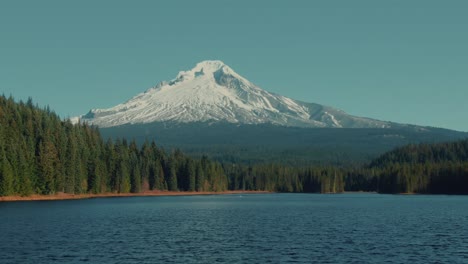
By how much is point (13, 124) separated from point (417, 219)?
10607 centimetres

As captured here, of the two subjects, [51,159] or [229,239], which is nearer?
[229,239]

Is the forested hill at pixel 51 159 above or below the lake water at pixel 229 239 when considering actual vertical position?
above

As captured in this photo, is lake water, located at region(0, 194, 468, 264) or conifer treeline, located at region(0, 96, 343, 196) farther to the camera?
conifer treeline, located at region(0, 96, 343, 196)

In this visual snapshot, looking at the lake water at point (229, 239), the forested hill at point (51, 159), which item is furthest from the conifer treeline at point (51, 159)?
the lake water at point (229, 239)

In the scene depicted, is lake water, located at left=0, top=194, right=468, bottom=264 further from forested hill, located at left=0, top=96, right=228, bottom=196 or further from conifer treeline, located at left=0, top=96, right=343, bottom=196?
conifer treeline, located at left=0, top=96, right=343, bottom=196

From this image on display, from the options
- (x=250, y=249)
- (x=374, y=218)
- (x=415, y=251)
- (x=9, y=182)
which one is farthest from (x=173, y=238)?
(x=9, y=182)

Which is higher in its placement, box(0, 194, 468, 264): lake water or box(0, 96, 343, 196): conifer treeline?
box(0, 96, 343, 196): conifer treeline

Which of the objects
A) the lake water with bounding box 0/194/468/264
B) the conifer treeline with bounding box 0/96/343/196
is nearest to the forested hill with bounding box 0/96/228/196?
the conifer treeline with bounding box 0/96/343/196

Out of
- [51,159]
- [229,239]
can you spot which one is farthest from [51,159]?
[229,239]

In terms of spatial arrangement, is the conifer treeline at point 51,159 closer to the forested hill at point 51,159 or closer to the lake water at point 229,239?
the forested hill at point 51,159

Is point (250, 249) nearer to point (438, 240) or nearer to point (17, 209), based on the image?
point (438, 240)

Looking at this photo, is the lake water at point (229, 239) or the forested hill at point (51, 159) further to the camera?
the forested hill at point (51, 159)

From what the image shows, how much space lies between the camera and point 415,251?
204 ft

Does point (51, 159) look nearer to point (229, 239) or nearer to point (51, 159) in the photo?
point (51, 159)
